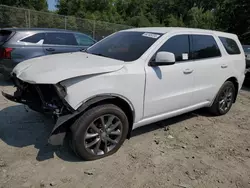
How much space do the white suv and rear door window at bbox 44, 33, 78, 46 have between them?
311 cm

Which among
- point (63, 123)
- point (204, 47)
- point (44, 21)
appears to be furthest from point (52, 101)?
point (44, 21)

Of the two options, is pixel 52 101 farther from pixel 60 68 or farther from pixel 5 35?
pixel 5 35

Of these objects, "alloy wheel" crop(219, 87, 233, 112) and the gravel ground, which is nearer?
the gravel ground

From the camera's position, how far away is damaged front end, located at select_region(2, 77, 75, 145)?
285 centimetres

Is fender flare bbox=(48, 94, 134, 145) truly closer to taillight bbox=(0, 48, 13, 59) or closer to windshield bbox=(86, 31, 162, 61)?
windshield bbox=(86, 31, 162, 61)

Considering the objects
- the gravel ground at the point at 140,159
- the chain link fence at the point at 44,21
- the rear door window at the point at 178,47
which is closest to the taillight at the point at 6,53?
the gravel ground at the point at 140,159

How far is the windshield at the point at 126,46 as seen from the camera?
11.9 feet

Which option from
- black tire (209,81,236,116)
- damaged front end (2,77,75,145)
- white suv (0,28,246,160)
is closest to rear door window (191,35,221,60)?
white suv (0,28,246,160)

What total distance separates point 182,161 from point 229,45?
9.70 feet

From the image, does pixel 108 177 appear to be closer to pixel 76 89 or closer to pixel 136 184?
pixel 136 184

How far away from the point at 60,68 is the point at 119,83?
760 millimetres

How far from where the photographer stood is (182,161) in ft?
11.3

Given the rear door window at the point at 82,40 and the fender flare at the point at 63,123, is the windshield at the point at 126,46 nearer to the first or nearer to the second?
the fender flare at the point at 63,123

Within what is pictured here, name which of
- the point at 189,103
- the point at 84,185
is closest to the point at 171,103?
the point at 189,103
